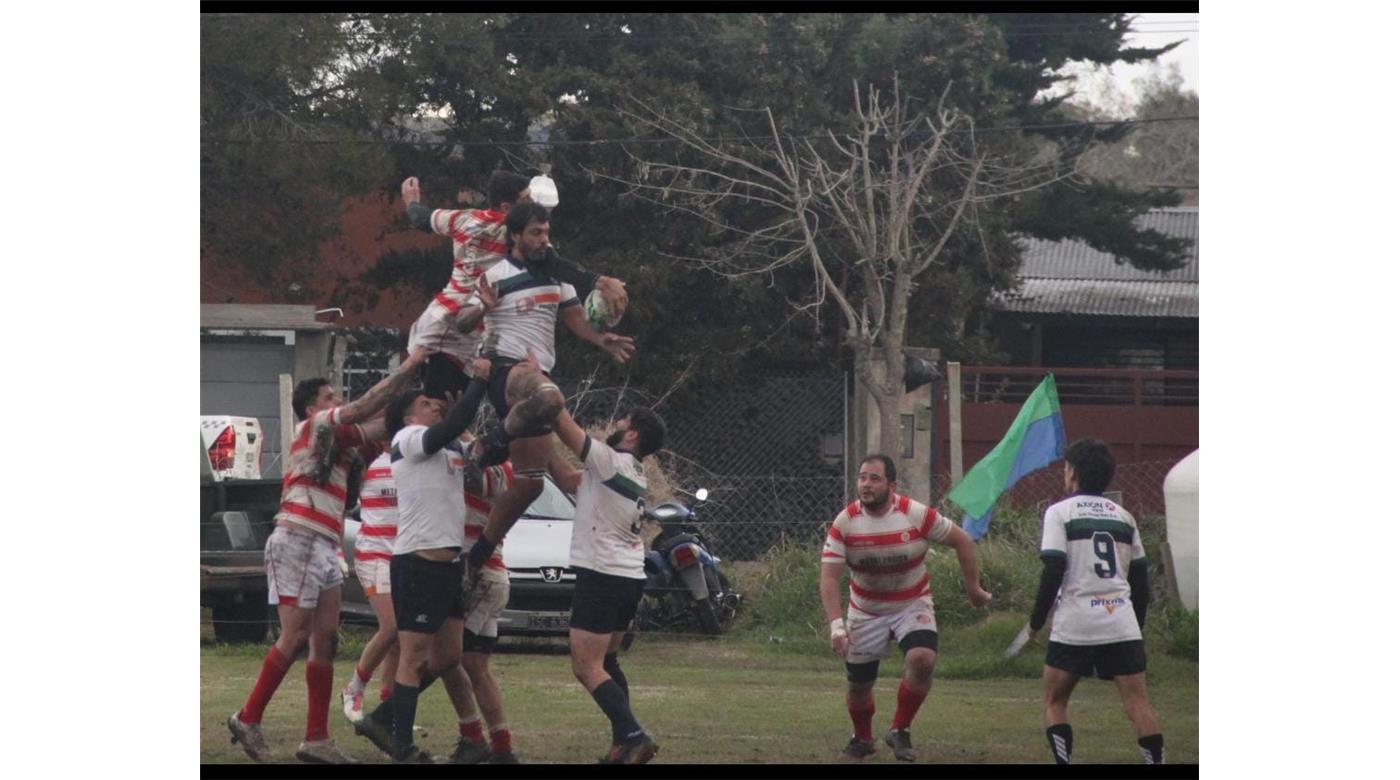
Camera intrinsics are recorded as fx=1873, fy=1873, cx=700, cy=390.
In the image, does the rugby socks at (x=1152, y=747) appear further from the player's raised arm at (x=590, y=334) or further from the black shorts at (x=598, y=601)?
the player's raised arm at (x=590, y=334)

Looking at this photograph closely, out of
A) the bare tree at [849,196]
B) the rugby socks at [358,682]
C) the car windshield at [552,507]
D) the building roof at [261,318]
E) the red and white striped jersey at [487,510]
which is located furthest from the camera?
the bare tree at [849,196]

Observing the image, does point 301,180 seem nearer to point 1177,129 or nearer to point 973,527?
point 973,527

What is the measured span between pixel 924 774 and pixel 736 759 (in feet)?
2.70

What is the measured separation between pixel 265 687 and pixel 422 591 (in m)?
0.86

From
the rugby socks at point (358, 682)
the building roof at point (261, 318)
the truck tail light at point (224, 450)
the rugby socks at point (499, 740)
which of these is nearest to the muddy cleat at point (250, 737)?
the rugby socks at point (358, 682)

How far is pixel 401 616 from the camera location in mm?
7605

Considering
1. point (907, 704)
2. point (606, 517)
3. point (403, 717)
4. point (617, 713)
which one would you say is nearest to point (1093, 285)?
point (907, 704)

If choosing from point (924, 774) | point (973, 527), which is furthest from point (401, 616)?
point (973, 527)

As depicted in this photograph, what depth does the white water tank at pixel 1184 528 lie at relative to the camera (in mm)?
12531

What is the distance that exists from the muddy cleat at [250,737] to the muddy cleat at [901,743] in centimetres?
270

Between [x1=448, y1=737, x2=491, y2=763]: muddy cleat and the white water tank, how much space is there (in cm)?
615

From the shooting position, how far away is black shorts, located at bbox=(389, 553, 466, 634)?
7562mm

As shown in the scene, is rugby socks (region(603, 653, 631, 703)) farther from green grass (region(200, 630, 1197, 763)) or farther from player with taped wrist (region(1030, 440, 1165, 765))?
player with taped wrist (region(1030, 440, 1165, 765))

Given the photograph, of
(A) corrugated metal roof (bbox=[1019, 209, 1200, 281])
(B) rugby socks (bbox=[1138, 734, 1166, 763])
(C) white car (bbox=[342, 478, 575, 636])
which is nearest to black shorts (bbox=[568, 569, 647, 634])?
(B) rugby socks (bbox=[1138, 734, 1166, 763])
